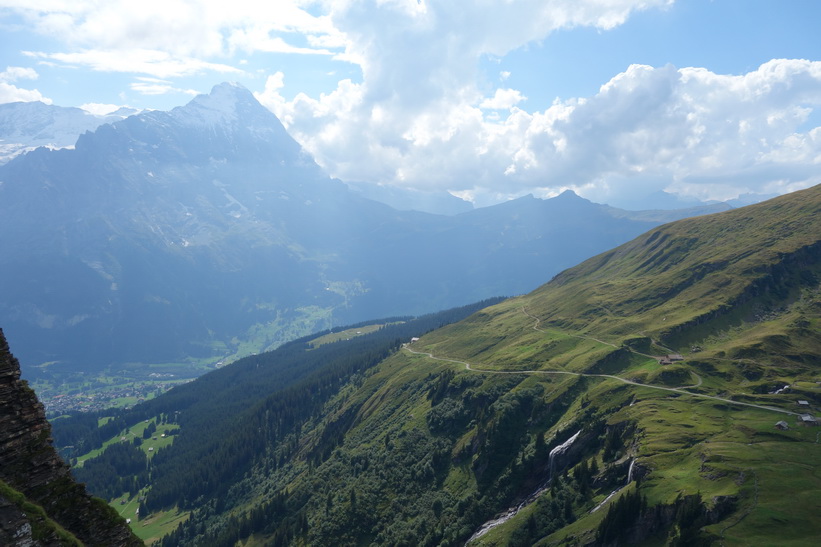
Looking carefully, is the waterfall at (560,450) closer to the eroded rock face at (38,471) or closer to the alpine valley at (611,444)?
the alpine valley at (611,444)

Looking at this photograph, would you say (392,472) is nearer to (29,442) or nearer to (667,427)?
(667,427)

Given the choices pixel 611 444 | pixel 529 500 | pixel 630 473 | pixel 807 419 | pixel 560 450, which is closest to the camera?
pixel 630 473

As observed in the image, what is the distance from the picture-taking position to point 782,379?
10900 cm

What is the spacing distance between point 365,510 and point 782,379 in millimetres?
116566

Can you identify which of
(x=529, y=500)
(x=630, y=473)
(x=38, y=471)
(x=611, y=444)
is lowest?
(x=529, y=500)

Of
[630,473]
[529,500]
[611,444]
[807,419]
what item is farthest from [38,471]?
[807,419]

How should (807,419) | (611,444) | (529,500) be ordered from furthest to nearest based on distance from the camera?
(529,500), (611,444), (807,419)

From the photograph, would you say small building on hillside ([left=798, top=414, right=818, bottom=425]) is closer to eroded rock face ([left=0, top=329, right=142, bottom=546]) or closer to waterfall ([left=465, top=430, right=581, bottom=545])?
waterfall ([left=465, top=430, right=581, bottom=545])

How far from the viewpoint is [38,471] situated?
25.4m

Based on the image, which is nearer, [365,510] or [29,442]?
[29,442]

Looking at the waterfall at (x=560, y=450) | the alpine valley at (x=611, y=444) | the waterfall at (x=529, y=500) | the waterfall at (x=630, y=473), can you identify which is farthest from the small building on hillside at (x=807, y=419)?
the waterfall at (x=529, y=500)

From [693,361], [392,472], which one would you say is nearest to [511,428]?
[392,472]

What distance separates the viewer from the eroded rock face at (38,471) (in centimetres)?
2456

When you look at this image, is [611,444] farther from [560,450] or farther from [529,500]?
[529,500]
